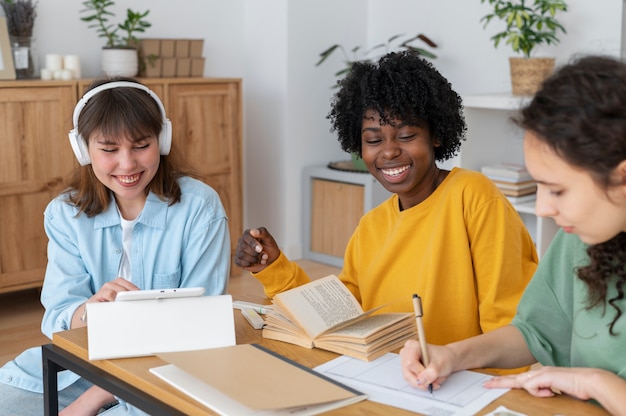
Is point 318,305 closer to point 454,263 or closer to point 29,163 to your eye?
point 454,263

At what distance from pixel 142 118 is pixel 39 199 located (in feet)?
7.49

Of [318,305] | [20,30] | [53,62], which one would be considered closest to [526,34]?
[53,62]

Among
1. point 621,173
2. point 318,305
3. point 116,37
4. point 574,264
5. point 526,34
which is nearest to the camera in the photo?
point 621,173

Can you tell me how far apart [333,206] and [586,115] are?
3.99 m

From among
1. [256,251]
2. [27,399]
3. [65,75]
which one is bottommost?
[27,399]

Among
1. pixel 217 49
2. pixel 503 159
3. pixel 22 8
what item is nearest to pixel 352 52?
pixel 217 49

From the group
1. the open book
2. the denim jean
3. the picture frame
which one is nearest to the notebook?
the open book

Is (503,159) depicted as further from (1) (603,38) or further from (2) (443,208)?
(2) (443,208)

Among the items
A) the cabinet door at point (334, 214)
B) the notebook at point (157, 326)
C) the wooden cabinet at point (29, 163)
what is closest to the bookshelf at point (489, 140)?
the cabinet door at point (334, 214)

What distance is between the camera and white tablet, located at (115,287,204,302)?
1.64m

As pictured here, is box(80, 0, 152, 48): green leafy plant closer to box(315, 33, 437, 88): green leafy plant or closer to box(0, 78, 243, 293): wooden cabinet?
box(0, 78, 243, 293): wooden cabinet

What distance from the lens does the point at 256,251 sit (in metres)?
1.97

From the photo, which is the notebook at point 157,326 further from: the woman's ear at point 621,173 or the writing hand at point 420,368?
the woman's ear at point 621,173

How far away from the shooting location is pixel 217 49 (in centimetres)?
521
